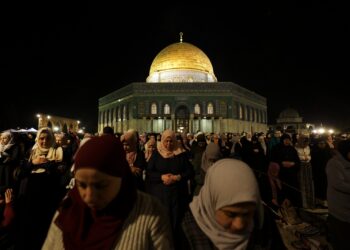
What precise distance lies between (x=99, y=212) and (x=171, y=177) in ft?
7.94

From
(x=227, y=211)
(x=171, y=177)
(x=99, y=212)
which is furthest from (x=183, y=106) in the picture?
(x=99, y=212)

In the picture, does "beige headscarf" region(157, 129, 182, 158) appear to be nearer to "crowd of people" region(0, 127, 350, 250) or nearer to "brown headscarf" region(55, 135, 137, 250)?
"crowd of people" region(0, 127, 350, 250)

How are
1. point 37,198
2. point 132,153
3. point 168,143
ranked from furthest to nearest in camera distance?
1. point 132,153
2. point 168,143
3. point 37,198

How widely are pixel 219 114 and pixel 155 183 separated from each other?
3285 cm

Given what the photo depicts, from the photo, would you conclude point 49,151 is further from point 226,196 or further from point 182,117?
point 182,117

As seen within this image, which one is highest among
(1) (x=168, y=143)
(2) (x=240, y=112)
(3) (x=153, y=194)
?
(2) (x=240, y=112)

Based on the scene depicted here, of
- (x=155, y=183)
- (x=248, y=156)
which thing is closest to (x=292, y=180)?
(x=248, y=156)

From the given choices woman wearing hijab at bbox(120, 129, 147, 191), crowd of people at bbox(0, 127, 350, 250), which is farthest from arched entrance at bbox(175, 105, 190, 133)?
woman wearing hijab at bbox(120, 129, 147, 191)

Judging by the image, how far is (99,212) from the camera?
128cm

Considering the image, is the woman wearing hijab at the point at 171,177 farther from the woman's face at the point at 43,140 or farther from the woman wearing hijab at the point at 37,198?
the woman's face at the point at 43,140

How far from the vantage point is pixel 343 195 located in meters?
3.00

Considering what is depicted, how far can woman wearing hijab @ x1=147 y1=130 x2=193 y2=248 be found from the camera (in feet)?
12.0

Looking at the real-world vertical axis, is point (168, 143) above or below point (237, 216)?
above

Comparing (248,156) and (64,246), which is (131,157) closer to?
(64,246)
